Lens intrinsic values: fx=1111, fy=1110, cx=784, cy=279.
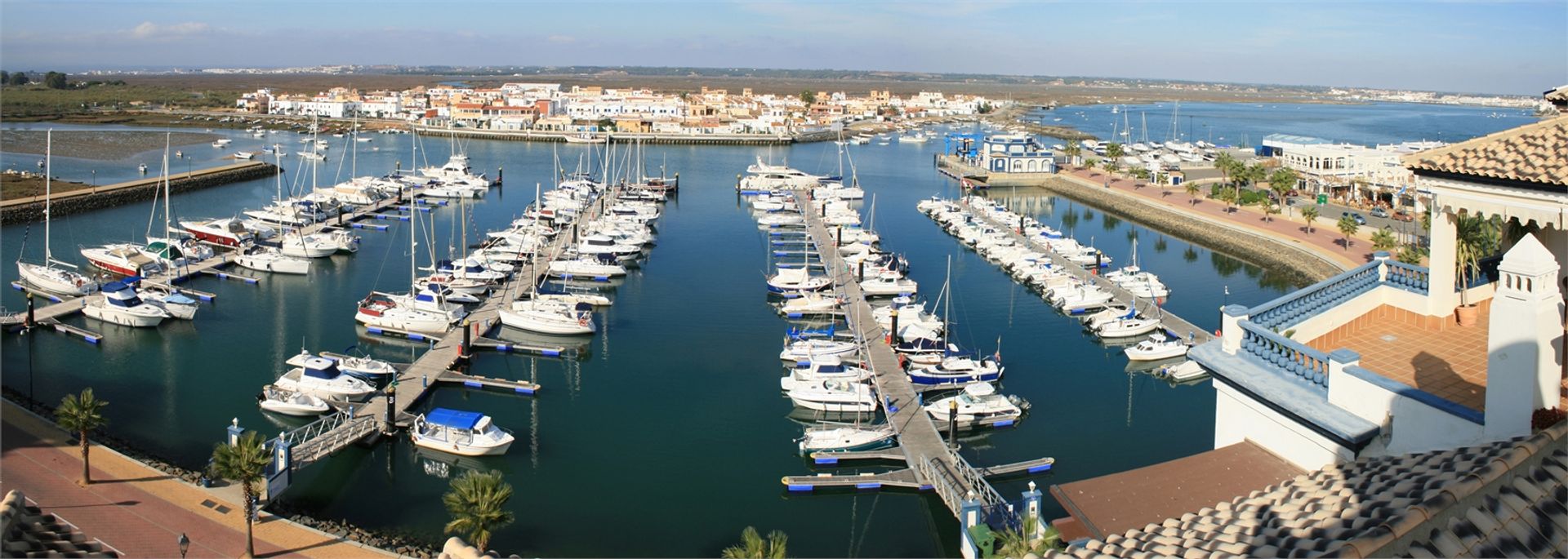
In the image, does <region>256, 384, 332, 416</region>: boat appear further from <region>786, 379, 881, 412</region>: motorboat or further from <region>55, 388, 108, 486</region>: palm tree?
<region>786, 379, 881, 412</region>: motorboat

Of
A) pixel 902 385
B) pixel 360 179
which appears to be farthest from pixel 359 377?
pixel 360 179

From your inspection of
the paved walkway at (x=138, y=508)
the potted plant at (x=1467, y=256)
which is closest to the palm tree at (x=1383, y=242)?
the potted plant at (x=1467, y=256)

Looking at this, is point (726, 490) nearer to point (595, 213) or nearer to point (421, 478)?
point (421, 478)

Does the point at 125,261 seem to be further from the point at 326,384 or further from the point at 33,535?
the point at 33,535

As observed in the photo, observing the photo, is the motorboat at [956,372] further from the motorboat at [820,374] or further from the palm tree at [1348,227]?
the palm tree at [1348,227]

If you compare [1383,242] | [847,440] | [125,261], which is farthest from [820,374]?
[125,261]

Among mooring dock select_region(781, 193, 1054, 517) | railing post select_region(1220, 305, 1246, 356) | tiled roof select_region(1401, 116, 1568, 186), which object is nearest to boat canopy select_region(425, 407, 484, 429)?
mooring dock select_region(781, 193, 1054, 517)

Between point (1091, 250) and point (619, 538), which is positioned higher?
point (1091, 250)

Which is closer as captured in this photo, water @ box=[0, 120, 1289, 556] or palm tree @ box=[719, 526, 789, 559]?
palm tree @ box=[719, 526, 789, 559]
